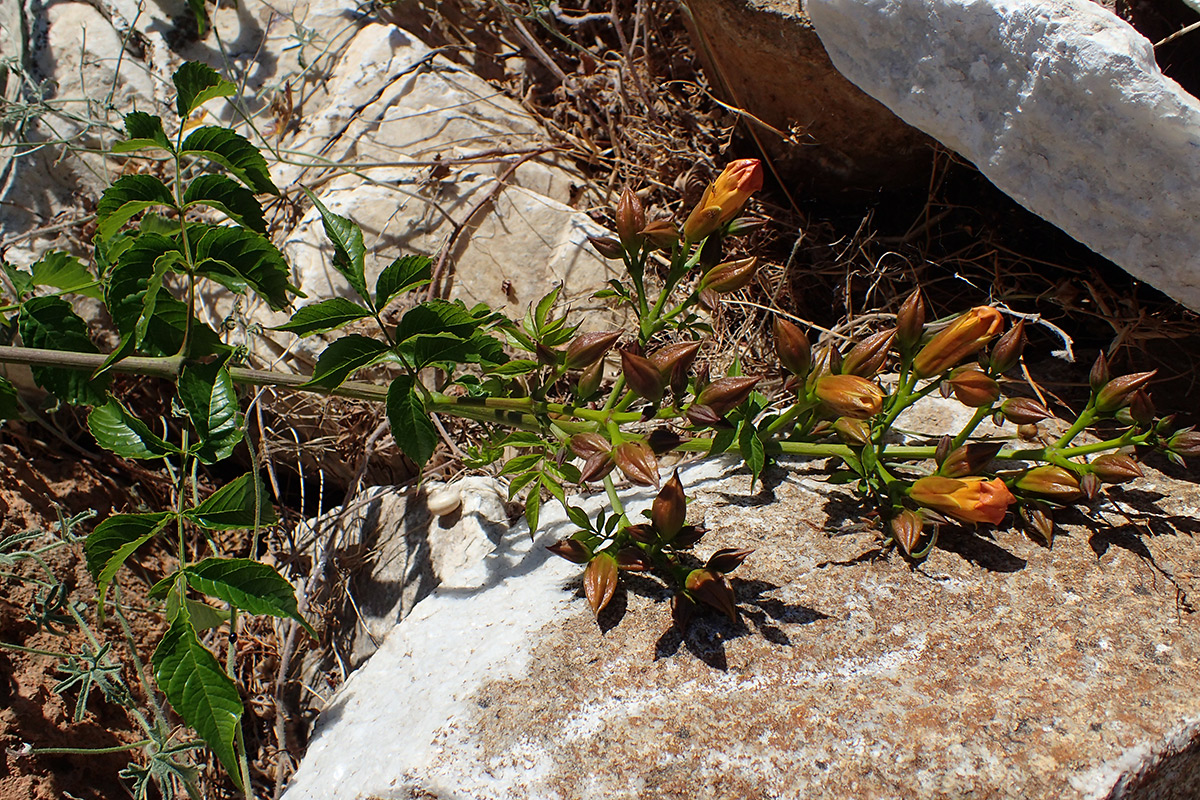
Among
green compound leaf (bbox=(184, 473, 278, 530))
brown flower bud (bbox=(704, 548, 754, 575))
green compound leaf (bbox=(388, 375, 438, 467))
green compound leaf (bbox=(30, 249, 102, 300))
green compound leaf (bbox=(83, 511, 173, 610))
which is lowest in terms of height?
green compound leaf (bbox=(83, 511, 173, 610))

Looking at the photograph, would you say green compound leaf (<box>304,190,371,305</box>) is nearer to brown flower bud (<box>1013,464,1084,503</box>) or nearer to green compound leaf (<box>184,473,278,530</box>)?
green compound leaf (<box>184,473,278,530</box>)

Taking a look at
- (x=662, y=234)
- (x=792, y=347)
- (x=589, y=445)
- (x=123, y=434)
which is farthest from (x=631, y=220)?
(x=123, y=434)

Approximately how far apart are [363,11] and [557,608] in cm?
252

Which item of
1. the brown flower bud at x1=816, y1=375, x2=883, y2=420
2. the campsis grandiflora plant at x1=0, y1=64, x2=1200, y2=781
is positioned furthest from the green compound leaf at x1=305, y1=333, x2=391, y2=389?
the brown flower bud at x1=816, y1=375, x2=883, y2=420

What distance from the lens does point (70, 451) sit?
243 centimetres

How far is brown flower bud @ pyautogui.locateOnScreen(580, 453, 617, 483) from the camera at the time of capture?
59.1 inches

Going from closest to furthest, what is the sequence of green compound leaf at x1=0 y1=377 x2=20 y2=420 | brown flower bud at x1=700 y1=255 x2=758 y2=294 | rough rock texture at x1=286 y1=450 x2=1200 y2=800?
rough rock texture at x1=286 y1=450 x2=1200 y2=800
green compound leaf at x1=0 y1=377 x2=20 y2=420
brown flower bud at x1=700 y1=255 x2=758 y2=294

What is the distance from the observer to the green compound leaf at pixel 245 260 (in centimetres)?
158

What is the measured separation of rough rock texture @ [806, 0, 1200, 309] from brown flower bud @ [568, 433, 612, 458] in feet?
3.69

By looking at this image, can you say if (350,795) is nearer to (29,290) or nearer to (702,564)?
(702,564)

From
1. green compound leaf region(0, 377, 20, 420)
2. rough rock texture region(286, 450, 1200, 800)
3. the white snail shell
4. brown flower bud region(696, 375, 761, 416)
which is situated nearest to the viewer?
rough rock texture region(286, 450, 1200, 800)

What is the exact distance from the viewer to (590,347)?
1.66 metres

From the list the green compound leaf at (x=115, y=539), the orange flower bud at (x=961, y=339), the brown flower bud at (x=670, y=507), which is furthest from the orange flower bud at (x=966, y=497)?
the green compound leaf at (x=115, y=539)

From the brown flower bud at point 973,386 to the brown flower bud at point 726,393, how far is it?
16.5 inches
